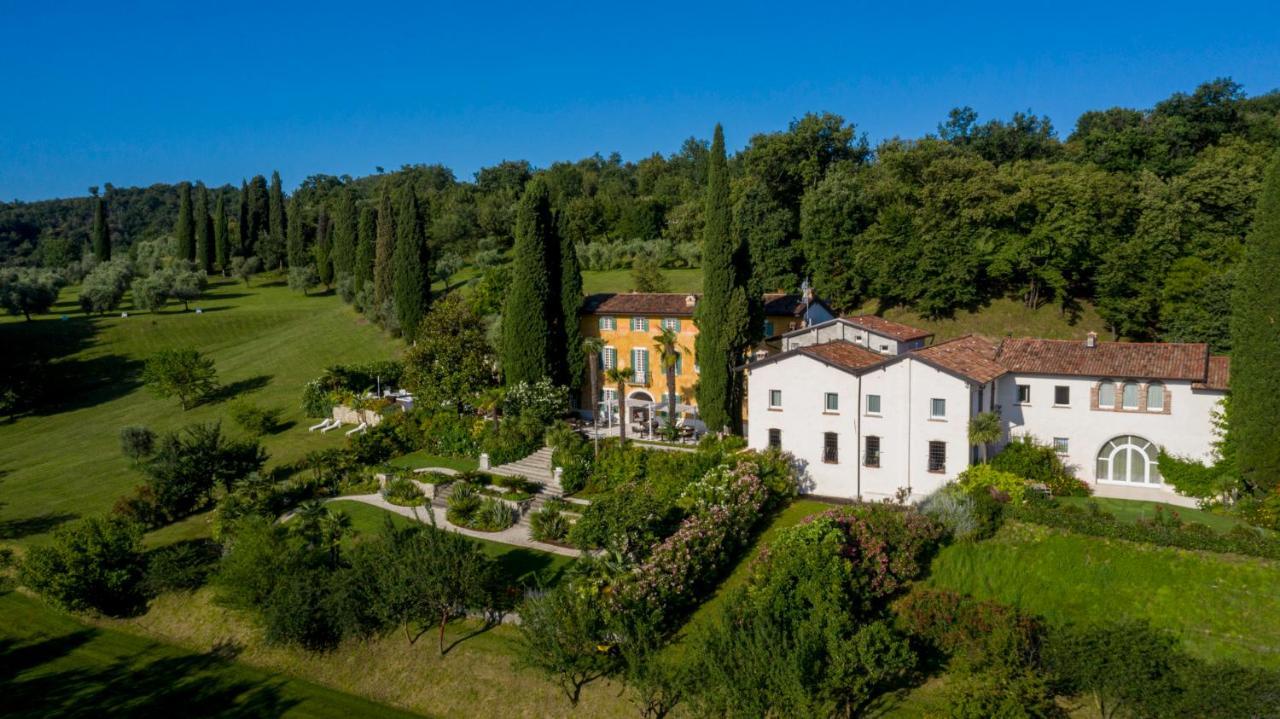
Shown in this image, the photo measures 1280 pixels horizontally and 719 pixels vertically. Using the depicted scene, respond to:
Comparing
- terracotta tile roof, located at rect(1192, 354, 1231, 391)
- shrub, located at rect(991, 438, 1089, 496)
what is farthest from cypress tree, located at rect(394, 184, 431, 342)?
terracotta tile roof, located at rect(1192, 354, 1231, 391)

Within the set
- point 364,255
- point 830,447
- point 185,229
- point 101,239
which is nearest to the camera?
point 830,447

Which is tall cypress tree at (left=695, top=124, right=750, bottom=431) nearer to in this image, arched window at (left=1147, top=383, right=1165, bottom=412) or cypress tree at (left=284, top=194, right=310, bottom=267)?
arched window at (left=1147, top=383, right=1165, bottom=412)

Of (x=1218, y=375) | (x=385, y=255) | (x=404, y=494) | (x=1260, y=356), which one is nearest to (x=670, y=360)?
(x=404, y=494)

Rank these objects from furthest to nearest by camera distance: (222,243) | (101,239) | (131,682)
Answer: (222,243), (101,239), (131,682)

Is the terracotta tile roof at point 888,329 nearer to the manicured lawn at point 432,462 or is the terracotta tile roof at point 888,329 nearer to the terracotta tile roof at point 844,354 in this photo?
the terracotta tile roof at point 844,354

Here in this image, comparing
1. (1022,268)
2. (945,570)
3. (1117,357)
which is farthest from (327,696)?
(1022,268)

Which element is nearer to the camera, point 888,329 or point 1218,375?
point 1218,375

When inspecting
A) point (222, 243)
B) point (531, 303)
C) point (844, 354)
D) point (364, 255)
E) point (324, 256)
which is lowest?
point (844, 354)

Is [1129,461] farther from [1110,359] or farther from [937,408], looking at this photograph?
[937,408]
